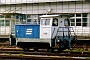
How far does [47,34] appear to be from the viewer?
17766 millimetres

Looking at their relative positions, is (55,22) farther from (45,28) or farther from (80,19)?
(80,19)

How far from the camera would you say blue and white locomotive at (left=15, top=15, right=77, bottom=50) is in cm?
1750

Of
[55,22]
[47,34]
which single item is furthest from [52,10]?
[47,34]

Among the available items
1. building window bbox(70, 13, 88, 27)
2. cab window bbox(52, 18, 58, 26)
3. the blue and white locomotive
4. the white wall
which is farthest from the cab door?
the white wall

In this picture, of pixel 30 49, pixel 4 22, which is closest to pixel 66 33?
pixel 30 49

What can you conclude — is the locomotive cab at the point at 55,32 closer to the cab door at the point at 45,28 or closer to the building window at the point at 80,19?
the cab door at the point at 45,28

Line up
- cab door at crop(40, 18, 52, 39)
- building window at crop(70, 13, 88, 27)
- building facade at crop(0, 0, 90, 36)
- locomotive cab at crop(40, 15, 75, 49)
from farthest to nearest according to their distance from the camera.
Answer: building window at crop(70, 13, 88, 27) → building facade at crop(0, 0, 90, 36) → cab door at crop(40, 18, 52, 39) → locomotive cab at crop(40, 15, 75, 49)

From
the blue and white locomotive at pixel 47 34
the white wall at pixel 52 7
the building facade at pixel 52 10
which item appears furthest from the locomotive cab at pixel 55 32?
the white wall at pixel 52 7

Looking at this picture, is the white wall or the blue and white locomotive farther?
the white wall

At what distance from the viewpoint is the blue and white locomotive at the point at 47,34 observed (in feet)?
57.4

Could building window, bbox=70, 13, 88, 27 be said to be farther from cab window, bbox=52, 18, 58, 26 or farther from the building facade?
cab window, bbox=52, 18, 58, 26

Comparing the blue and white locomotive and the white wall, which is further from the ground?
the white wall

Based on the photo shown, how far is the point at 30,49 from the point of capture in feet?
65.4

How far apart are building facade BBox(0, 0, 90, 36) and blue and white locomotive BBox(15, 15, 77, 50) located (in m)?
7.26
